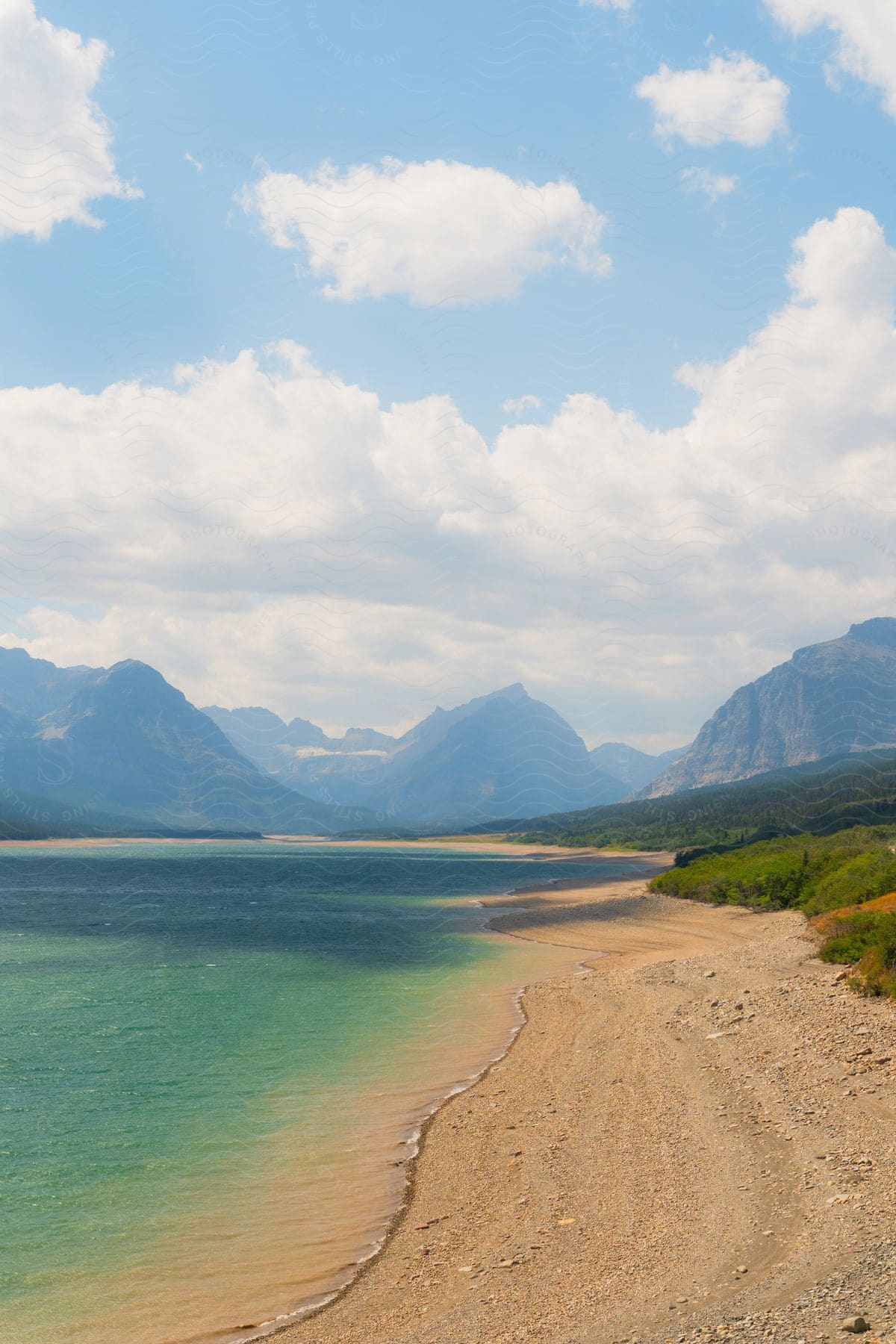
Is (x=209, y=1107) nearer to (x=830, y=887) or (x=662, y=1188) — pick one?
(x=662, y=1188)

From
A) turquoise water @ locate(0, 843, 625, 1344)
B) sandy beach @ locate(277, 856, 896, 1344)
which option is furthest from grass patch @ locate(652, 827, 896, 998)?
turquoise water @ locate(0, 843, 625, 1344)

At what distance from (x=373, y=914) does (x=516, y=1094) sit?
5976 centimetres

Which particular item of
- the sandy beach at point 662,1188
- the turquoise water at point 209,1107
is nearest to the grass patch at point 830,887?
the sandy beach at point 662,1188

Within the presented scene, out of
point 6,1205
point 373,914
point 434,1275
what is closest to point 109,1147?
point 6,1205

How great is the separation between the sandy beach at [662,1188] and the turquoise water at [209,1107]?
1.76 m

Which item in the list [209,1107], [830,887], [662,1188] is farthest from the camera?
[830,887]

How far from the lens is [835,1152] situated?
51.6 feet

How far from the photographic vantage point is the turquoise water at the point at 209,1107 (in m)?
15.0

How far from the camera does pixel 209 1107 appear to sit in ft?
79.6

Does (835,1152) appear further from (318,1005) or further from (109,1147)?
(318,1005)

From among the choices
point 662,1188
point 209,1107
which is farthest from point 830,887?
point 209,1107

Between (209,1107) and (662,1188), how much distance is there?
1418 centimetres

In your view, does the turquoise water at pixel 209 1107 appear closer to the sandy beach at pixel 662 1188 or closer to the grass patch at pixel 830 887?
the sandy beach at pixel 662 1188

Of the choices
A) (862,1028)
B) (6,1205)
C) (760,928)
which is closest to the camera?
(6,1205)
